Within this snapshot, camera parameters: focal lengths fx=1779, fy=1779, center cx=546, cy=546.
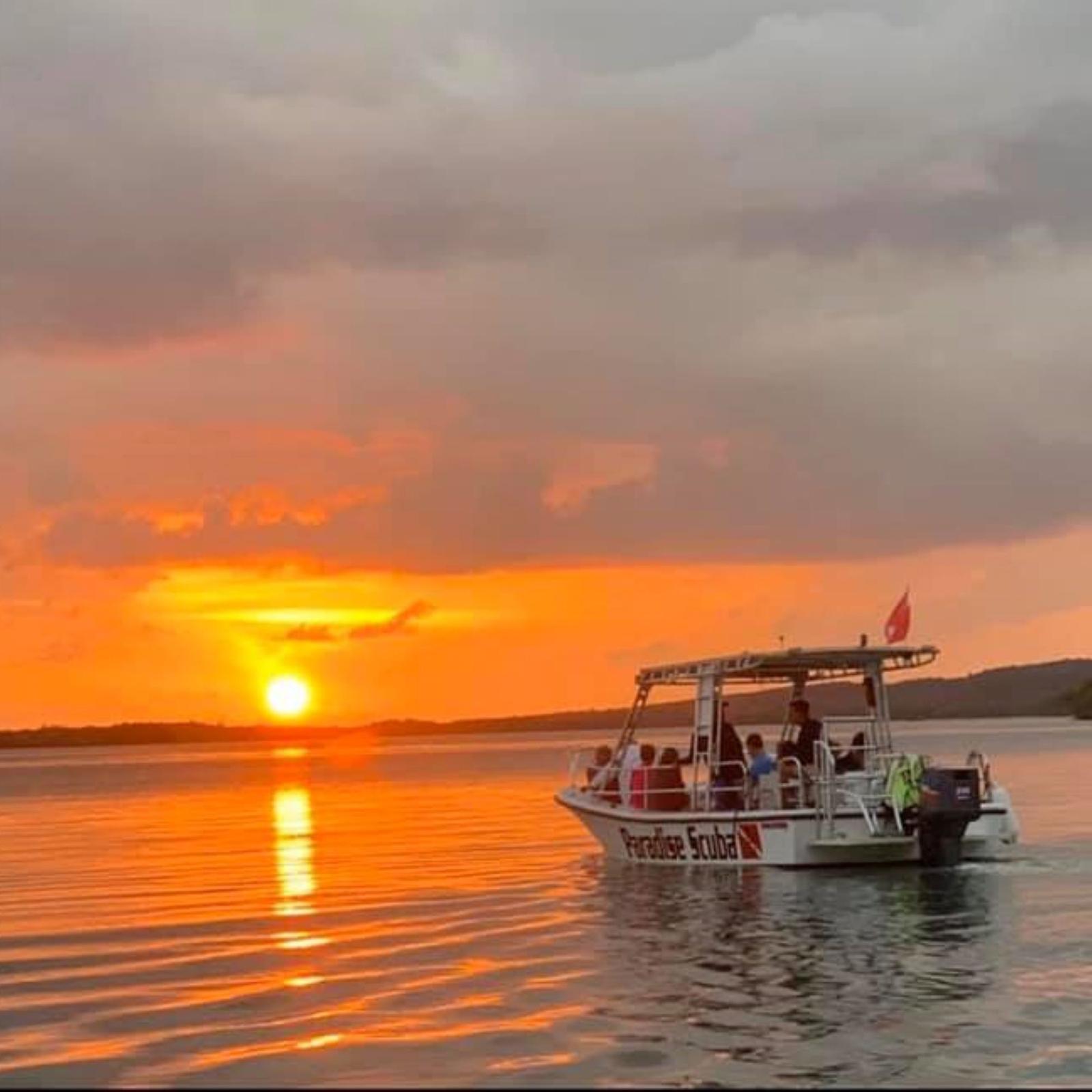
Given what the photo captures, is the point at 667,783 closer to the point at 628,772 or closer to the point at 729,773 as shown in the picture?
the point at 628,772

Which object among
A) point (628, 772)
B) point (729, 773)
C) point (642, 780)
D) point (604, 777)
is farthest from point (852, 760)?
point (604, 777)

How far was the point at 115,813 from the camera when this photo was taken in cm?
6519

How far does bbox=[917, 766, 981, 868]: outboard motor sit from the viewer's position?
1068 inches

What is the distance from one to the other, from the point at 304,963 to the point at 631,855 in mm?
10804

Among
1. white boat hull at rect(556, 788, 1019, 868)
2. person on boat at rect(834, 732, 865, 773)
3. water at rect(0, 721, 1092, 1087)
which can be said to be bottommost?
water at rect(0, 721, 1092, 1087)

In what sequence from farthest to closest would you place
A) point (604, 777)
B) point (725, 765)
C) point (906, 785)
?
point (604, 777) → point (725, 765) → point (906, 785)

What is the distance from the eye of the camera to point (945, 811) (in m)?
27.1

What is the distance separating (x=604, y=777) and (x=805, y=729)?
15.1ft

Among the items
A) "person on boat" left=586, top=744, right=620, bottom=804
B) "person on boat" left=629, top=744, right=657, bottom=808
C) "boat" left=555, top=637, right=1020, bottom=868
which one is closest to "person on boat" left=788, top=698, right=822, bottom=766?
"boat" left=555, top=637, right=1020, bottom=868

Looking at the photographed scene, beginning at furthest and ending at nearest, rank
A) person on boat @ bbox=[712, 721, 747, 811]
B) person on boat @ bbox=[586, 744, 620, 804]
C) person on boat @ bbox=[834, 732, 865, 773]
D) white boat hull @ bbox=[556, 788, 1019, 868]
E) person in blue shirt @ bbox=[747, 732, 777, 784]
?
person on boat @ bbox=[586, 744, 620, 804]
person on boat @ bbox=[834, 732, 865, 773]
person on boat @ bbox=[712, 721, 747, 811]
person in blue shirt @ bbox=[747, 732, 777, 784]
white boat hull @ bbox=[556, 788, 1019, 868]

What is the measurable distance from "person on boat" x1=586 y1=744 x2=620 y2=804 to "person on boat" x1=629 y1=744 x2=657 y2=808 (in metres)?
0.73

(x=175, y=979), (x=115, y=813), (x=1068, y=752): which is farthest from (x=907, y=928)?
(x=1068, y=752)

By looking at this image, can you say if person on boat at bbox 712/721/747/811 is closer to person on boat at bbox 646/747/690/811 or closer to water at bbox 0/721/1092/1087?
person on boat at bbox 646/747/690/811

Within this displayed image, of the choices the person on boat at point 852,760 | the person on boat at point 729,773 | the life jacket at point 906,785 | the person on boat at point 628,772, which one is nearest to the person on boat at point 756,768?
the person on boat at point 729,773
